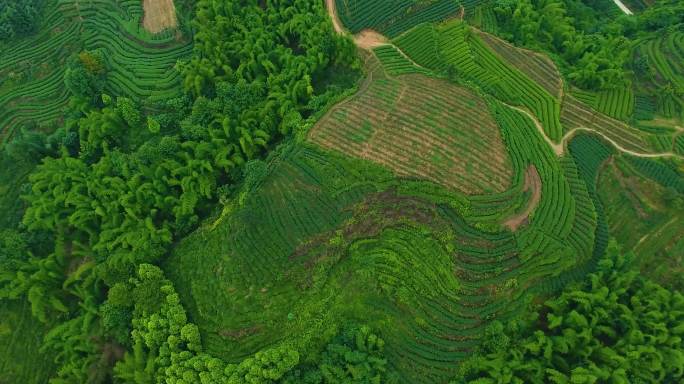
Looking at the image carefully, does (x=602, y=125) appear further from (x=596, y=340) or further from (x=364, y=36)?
(x=364, y=36)

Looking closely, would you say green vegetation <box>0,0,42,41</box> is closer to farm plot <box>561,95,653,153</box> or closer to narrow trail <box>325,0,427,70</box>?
narrow trail <box>325,0,427,70</box>

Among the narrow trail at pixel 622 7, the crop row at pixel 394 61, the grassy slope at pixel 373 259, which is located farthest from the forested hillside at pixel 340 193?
the narrow trail at pixel 622 7

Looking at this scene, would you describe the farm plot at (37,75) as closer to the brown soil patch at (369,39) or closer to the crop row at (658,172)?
the brown soil patch at (369,39)

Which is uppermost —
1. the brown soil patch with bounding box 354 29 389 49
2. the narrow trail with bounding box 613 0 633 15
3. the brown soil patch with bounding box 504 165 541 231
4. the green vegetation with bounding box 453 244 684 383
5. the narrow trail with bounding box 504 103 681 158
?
the narrow trail with bounding box 613 0 633 15

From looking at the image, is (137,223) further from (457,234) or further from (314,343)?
(457,234)

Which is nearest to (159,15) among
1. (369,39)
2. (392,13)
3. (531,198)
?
(369,39)

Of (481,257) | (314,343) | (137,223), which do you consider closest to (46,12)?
(137,223)

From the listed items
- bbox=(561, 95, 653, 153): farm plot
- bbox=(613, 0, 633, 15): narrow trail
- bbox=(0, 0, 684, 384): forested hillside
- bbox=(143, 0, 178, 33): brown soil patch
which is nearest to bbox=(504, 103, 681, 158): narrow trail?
bbox=(0, 0, 684, 384): forested hillside
